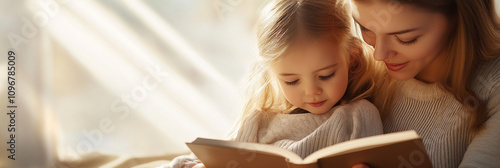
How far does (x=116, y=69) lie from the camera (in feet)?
7.74

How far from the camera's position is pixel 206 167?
1355 millimetres

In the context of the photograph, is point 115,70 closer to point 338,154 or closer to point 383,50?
point 383,50

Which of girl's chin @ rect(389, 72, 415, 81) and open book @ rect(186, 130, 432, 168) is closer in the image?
open book @ rect(186, 130, 432, 168)

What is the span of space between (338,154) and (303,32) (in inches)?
16.5

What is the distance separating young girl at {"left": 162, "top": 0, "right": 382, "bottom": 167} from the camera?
4.54 ft

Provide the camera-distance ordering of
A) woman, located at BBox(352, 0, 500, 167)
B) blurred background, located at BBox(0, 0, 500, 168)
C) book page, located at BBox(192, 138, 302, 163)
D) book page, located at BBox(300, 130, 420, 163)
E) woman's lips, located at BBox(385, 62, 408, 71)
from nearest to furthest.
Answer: book page, located at BBox(300, 130, 420, 163) → book page, located at BBox(192, 138, 302, 163) → woman, located at BBox(352, 0, 500, 167) → woman's lips, located at BBox(385, 62, 408, 71) → blurred background, located at BBox(0, 0, 500, 168)

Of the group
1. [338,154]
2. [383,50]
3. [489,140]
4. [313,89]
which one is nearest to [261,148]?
[338,154]

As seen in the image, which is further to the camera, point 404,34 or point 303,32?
point 303,32

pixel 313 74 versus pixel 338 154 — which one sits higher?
pixel 313 74

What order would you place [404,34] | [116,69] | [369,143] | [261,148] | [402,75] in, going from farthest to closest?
[116,69] < [402,75] < [404,34] < [261,148] < [369,143]

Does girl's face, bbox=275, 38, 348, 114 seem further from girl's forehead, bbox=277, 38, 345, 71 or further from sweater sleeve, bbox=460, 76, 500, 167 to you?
sweater sleeve, bbox=460, 76, 500, 167

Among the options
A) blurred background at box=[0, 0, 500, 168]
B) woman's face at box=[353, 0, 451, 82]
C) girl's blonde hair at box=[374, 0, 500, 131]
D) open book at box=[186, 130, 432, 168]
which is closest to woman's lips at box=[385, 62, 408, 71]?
woman's face at box=[353, 0, 451, 82]

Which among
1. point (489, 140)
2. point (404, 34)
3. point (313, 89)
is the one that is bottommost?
point (489, 140)

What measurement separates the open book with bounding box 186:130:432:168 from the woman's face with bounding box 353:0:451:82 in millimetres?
334
